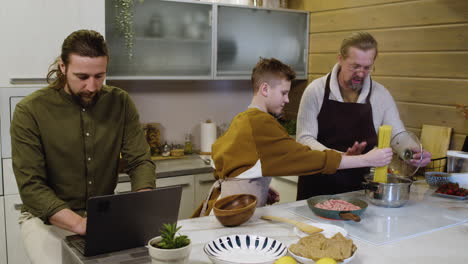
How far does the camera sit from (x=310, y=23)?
3943 mm

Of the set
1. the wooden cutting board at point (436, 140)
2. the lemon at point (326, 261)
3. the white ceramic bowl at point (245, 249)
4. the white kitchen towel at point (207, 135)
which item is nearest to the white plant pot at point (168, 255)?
the white ceramic bowl at point (245, 249)

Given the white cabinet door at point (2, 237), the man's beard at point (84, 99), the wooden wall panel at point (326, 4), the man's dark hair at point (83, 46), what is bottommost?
the white cabinet door at point (2, 237)

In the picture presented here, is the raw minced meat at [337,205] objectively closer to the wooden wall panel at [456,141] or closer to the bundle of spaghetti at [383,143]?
the bundle of spaghetti at [383,143]

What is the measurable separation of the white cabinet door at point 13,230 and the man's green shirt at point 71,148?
35.8 inches

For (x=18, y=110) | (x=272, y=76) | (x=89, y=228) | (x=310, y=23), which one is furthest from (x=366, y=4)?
(x=89, y=228)

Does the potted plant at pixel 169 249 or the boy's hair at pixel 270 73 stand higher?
the boy's hair at pixel 270 73

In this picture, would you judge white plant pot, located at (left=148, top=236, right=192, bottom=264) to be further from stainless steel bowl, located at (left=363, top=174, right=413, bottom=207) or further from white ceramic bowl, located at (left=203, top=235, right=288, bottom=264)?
stainless steel bowl, located at (left=363, top=174, right=413, bottom=207)

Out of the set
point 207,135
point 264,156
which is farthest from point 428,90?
point 207,135

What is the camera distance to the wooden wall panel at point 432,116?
110 inches

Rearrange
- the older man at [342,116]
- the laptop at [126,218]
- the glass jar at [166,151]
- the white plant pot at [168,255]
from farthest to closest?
the glass jar at [166,151]
the older man at [342,116]
the laptop at [126,218]
the white plant pot at [168,255]

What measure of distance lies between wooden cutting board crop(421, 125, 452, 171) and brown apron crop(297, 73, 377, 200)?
56cm

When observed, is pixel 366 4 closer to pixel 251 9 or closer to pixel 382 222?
pixel 251 9

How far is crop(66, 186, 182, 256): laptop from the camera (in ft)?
4.39

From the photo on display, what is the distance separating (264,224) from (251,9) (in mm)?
2375
